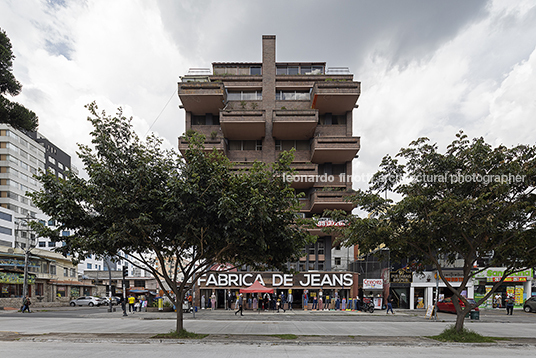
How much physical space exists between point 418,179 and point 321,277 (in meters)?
22.8

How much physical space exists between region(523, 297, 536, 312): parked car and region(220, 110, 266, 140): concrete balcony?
3124 centimetres

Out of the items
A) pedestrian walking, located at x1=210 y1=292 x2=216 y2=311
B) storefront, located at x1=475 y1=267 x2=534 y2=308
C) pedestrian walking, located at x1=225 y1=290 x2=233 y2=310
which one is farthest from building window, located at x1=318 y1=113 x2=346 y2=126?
pedestrian walking, located at x1=210 y1=292 x2=216 y2=311

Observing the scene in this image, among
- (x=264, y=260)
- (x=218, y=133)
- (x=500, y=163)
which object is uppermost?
(x=218, y=133)

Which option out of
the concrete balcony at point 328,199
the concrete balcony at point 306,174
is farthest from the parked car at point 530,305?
the concrete balcony at point 306,174

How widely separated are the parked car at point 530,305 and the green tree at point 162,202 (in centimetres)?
3072

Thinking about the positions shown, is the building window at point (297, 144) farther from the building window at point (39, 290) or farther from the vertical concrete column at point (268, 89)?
the building window at point (39, 290)

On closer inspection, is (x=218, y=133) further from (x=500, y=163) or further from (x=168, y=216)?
(x=500, y=163)

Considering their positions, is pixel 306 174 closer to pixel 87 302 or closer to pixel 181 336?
pixel 181 336

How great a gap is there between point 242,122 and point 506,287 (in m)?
32.9

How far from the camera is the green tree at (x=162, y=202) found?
→ 15.0 metres

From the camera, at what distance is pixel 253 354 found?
12961mm

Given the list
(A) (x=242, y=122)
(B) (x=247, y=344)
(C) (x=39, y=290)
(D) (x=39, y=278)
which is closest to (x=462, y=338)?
(B) (x=247, y=344)

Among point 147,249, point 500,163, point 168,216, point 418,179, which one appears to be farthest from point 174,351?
point 500,163

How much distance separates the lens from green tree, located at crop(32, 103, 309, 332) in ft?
49.2
